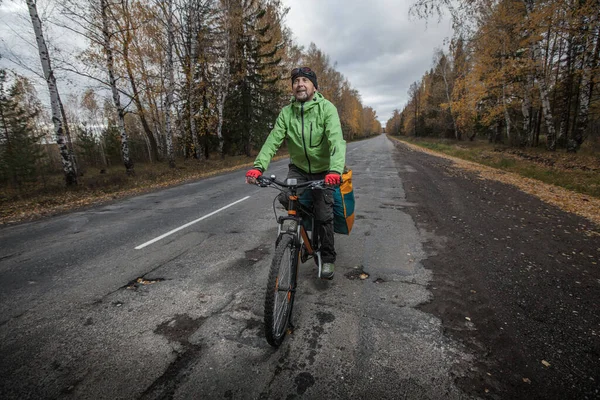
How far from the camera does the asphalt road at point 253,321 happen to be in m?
1.80

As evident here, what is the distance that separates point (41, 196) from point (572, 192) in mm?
17662

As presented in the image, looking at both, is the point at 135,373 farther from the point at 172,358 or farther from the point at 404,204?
the point at 404,204

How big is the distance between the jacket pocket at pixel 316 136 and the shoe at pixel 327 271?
1478 mm

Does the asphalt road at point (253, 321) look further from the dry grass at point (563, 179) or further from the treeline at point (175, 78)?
the treeline at point (175, 78)

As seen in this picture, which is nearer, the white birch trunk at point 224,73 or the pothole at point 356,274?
the pothole at point 356,274

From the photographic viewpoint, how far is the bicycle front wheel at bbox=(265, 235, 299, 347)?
195 centimetres

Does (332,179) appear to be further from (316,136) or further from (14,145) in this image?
(14,145)

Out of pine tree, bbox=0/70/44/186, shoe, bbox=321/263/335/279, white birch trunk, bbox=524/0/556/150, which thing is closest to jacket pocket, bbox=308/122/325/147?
shoe, bbox=321/263/335/279

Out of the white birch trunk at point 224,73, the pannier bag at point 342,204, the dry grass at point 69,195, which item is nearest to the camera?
the pannier bag at point 342,204

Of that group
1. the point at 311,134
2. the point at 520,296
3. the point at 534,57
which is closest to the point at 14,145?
the point at 311,134

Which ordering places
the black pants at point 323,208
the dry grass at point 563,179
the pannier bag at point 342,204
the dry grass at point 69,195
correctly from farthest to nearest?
the dry grass at point 69,195, the dry grass at point 563,179, the pannier bag at point 342,204, the black pants at point 323,208

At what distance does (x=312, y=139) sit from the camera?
9.11 feet

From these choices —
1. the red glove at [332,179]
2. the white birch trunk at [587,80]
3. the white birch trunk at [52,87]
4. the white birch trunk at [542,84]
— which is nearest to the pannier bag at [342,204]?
the red glove at [332,179]

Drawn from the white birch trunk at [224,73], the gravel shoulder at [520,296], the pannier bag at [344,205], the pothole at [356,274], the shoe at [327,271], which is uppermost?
the white birch trunk at [224,73]
